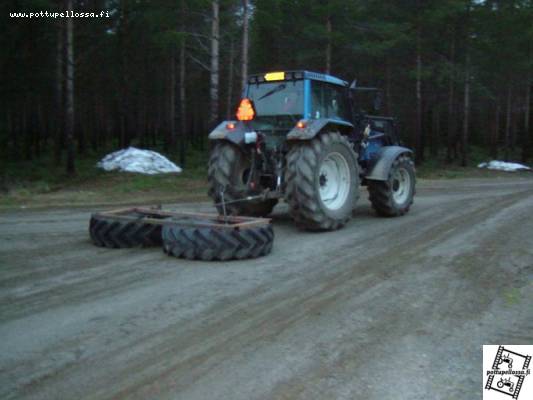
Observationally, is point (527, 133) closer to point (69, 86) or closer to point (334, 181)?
point (69, 86)

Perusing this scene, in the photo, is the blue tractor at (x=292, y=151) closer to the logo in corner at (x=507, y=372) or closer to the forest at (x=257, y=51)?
the logo in corner at (x=507, y=372)

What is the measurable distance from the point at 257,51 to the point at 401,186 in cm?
1879

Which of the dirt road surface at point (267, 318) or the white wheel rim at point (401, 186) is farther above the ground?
the white wheel rim at point (401, 186)

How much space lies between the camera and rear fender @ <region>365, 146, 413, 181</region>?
1033cm

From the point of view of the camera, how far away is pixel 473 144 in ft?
164

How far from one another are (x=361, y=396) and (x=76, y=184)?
15151mm

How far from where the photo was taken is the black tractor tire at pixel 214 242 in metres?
6.82

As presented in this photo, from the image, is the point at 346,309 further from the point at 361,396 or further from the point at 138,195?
the point at 138,195

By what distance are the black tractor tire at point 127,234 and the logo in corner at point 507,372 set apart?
4838 mm

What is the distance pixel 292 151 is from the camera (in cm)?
884

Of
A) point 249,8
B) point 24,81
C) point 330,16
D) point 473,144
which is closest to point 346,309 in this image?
point 249,8

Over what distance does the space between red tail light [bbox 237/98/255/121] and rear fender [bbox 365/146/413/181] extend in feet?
8.40

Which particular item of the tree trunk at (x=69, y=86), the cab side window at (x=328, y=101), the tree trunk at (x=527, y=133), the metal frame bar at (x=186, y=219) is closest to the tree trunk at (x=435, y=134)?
the tree trunk at (x=527, y=133)

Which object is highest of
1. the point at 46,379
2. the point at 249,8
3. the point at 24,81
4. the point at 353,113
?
the point at 249,8
